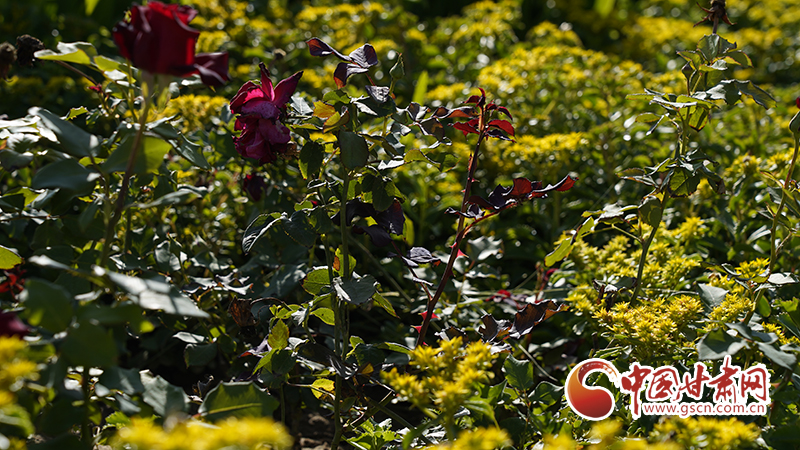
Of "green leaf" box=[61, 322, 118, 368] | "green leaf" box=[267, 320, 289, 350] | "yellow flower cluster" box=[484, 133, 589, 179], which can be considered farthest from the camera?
"yellow flower cluster" box=[484, 133, 589, 179]

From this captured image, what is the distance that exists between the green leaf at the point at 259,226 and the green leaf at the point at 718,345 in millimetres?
777

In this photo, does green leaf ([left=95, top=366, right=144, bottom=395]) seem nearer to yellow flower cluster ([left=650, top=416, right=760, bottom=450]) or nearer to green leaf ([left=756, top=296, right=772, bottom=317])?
yellow flower cluster ([left=650, top=416, right=760, bottom=450])

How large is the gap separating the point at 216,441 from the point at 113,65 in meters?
0.68

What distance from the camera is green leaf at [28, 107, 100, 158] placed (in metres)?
0.89

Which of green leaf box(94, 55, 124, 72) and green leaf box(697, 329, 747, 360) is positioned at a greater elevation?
green leaf box(94, 55, 124, 72)

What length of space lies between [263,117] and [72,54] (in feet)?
1.04

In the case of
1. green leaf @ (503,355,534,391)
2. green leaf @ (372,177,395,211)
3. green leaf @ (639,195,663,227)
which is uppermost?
green leaf @ (372,177,395,211)

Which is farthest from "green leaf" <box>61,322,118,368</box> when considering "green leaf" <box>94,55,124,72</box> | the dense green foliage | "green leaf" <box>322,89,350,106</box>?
"green leaf" <box>322,89,350,106</box>

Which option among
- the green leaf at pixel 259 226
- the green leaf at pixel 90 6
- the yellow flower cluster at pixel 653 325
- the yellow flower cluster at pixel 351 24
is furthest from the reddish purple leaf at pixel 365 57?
the green leaf at pixel 90 6

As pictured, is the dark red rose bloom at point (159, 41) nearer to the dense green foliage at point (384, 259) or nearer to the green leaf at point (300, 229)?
the dense green foliage at point (384, 259)

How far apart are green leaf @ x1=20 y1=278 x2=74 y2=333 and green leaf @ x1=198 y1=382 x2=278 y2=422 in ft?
0.76

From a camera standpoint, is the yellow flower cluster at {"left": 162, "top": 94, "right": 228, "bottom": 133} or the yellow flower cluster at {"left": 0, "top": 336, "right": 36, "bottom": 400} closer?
the yellow flower cluster at {"left": 0, "top": 336, "right": 36, "bottom": 400}

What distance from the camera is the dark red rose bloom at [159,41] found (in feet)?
2.62

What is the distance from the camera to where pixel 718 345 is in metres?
0.93
